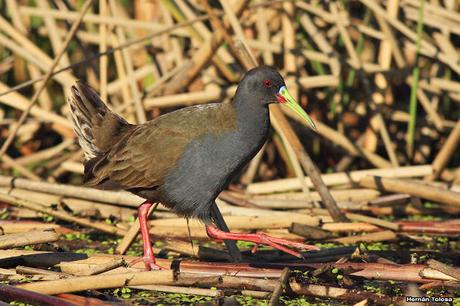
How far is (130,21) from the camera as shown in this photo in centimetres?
634

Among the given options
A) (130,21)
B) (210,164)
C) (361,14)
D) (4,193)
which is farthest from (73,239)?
(361,14)

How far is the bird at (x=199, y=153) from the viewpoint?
4375mm

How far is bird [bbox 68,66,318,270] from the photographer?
4375 millimetres

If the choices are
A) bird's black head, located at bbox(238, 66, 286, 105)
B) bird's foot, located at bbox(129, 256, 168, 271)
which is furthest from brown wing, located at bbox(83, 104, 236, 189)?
bird's foot, located at bbox(129, 256, 168, 271)

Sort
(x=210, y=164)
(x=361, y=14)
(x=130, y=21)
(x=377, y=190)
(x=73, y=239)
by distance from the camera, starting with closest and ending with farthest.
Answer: (x=210, y=164)
(x=73, y=239)
(x=377, y=190)
(x=130, y=21)
(x=361, y=14)

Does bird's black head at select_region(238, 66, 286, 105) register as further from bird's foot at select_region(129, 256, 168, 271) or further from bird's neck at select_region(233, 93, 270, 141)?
bird's foot at select_region(129, 256, 168, 271)

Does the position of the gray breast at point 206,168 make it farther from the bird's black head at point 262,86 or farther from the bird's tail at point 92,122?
the bird's tail at point 92,122

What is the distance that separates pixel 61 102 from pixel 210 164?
3.32 m

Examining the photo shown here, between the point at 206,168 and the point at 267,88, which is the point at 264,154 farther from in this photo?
the point at 206,168

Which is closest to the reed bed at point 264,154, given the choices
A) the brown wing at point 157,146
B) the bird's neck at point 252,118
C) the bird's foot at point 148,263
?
the bird's foot at point 148,263

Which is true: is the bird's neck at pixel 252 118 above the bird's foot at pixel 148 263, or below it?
above

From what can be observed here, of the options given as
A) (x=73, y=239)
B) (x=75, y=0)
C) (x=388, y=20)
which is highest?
(x=75, y=0)

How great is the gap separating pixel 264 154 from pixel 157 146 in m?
2.42

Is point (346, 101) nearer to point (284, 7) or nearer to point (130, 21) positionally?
point (284, 7)
